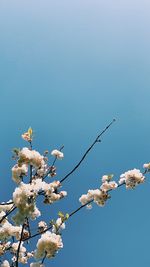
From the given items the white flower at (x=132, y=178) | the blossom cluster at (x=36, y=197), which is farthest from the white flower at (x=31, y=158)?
the white flower at (x=132, y=178)

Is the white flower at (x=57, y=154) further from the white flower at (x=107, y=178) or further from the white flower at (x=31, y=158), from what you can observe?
the white flower at (x=31, y=158)

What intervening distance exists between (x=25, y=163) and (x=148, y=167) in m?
3.39

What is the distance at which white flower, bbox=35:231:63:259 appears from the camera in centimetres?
621

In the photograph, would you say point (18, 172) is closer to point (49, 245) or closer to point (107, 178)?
point (49, 245)

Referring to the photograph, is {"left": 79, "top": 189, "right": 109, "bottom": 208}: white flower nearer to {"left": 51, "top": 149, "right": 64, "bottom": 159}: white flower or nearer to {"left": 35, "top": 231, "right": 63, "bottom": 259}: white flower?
{"left": 51, "top": 149, "right": 64, "bottom": 159}: white flower

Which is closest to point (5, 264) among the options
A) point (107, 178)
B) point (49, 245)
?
point (49, 245)

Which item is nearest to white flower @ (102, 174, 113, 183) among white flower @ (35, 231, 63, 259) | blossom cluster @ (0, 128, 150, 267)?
blossom cluster @ (0, 128, 150, 267)

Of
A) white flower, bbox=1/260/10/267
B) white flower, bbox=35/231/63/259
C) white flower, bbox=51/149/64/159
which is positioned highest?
white flower, bbox=51/149/64/159

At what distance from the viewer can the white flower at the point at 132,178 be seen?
9172 mm

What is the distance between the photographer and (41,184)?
648 cm

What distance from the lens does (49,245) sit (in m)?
6.21

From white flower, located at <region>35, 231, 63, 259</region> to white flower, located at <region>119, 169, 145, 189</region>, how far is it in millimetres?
3255

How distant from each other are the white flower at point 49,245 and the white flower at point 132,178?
3.25 m

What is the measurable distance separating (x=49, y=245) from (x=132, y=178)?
3.52 metres
